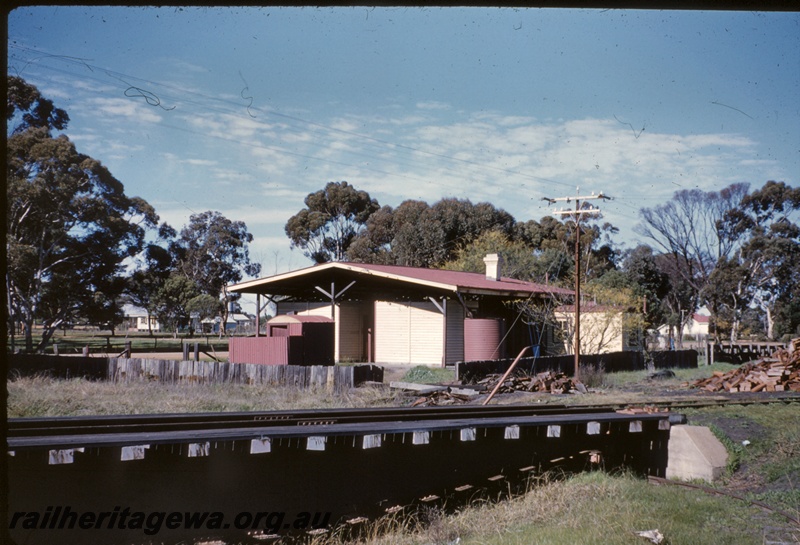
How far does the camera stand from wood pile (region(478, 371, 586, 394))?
54.9 ft

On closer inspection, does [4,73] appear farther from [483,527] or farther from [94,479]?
[483,527]

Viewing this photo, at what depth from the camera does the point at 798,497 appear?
8031mm

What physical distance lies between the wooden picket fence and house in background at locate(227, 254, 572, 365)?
25.4 feet

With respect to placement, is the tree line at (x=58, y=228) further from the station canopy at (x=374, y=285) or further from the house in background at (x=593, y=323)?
the house in background at (x=593, y=323)

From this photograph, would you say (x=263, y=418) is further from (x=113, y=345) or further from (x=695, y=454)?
(x=113, y=345)

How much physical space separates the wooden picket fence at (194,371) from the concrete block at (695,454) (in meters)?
8.04

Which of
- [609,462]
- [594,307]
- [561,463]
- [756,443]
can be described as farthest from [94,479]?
[594,307]

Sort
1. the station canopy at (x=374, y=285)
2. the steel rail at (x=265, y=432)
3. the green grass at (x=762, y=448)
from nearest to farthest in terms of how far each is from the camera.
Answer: the steel rail at (x=265, y=432) → the green grass at (x=762, y=448) → the station canopy at (x=374, y=285)

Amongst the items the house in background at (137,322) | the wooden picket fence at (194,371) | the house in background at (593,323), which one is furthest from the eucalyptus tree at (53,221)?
the house in background at (137,322)

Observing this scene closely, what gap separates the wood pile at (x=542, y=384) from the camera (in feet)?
54.9

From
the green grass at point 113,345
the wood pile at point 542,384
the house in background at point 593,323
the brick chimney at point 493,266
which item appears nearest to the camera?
the wood pile at point 542,384

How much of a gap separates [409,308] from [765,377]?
44.8ft

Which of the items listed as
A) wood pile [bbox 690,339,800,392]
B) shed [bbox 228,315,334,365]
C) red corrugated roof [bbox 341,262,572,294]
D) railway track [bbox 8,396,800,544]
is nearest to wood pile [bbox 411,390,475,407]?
railway track [bbox 8,396,800,544]

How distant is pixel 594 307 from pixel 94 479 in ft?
81.8
